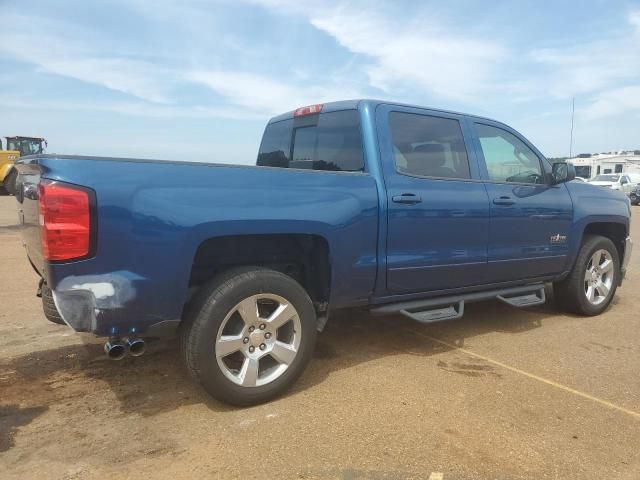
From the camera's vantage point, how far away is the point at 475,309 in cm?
552

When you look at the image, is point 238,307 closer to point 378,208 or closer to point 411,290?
point 378,208

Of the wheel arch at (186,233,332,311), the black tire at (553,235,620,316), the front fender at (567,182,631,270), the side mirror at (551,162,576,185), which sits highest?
the side mirror at (551,162,576,185)

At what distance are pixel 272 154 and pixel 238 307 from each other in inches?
86.8

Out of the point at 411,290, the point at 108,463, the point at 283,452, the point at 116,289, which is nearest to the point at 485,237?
the point at 411,290

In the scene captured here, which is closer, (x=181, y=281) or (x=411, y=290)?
(x=181, y=281)

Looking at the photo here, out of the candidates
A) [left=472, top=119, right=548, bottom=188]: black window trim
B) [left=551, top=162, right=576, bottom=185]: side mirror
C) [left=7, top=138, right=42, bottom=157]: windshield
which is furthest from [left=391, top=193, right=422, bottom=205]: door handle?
[left=7, top=138, right=42, bottom=157]: windshield

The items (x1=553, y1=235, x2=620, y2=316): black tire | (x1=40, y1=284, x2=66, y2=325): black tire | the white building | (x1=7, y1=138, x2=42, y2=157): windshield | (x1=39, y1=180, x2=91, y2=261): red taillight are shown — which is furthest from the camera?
the white building

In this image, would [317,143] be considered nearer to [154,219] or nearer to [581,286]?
[154,219]

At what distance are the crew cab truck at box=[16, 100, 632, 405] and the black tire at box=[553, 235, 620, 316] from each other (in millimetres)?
20

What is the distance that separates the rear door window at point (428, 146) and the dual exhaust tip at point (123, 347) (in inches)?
82.6

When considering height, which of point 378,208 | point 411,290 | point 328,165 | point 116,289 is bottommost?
point 411,290

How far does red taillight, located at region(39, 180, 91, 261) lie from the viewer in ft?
8.13

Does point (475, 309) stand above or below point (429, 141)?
below

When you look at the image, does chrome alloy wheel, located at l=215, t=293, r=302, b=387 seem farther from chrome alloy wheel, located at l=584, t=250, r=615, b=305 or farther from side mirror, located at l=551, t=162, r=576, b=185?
chrome alloy wheel, located at l=584, t=250, r=615, b=305
